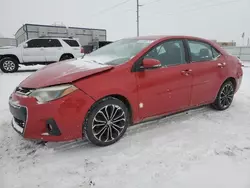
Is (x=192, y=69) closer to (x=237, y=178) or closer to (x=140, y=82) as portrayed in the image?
(x=140, y=82)

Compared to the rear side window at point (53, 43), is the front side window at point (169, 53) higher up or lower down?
lower down

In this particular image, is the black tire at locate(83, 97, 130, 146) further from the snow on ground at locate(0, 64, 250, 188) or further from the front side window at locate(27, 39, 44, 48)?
the front side window at locate(27, 39, 44, 48)

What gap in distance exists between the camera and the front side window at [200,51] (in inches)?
154

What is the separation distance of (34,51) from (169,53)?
9.85 metres

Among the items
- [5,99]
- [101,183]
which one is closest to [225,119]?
[101,183]

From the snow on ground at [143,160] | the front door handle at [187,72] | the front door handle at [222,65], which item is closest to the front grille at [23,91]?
the snow on ground at [143,160]

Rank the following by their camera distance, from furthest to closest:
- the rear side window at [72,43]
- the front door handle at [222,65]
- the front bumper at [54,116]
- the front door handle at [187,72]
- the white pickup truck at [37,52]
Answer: the rear side window at [72,43] < the white pickup truck at [37,52] < the front door handle at [222,65] < the front door handle at [187,72] < the front bumper at [54,116]

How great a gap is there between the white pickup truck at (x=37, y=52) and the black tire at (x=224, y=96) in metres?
9.41

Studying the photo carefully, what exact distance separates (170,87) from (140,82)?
1.93 ft

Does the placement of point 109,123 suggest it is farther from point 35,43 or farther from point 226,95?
point 35,43

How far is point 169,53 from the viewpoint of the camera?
361cm

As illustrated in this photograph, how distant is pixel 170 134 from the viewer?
3420 millimetres

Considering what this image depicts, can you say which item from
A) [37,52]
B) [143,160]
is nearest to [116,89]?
[143,160]

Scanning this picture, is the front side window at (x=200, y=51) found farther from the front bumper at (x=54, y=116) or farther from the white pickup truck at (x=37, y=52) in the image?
the white pickup truck at (x=37, y=52)
